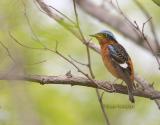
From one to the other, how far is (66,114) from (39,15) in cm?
206

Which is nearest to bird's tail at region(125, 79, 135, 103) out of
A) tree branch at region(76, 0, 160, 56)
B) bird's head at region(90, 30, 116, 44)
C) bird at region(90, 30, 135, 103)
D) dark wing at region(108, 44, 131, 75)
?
bird at region(90, 30, 135, 103)

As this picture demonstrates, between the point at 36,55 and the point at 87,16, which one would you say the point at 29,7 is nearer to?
the point at 36,55

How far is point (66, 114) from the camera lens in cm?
898

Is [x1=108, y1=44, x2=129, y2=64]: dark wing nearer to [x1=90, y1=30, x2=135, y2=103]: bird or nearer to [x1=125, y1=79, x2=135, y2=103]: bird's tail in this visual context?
[x1=90, y1=30, x2=135, y2=103]: bird

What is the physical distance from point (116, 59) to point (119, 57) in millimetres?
49

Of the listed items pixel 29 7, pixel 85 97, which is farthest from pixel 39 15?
pixel 85 97

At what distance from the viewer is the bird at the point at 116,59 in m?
7.30

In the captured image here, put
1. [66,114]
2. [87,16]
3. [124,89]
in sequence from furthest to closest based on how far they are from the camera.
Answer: [87,16] → [66,114] → [124,89]

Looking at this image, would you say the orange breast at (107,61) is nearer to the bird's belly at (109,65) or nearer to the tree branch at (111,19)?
the bird's belly at (109,65)

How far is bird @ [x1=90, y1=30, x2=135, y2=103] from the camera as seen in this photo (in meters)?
7.30

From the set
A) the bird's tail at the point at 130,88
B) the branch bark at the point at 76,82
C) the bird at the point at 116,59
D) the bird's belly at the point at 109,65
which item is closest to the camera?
the branch bark at the point at 76,82

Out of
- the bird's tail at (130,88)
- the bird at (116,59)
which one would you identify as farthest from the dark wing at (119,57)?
the bird's tail at (130,88)

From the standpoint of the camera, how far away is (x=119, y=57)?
298 inches

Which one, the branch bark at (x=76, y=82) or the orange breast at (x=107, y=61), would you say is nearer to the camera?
the branch bark at (x=76, y=82)
